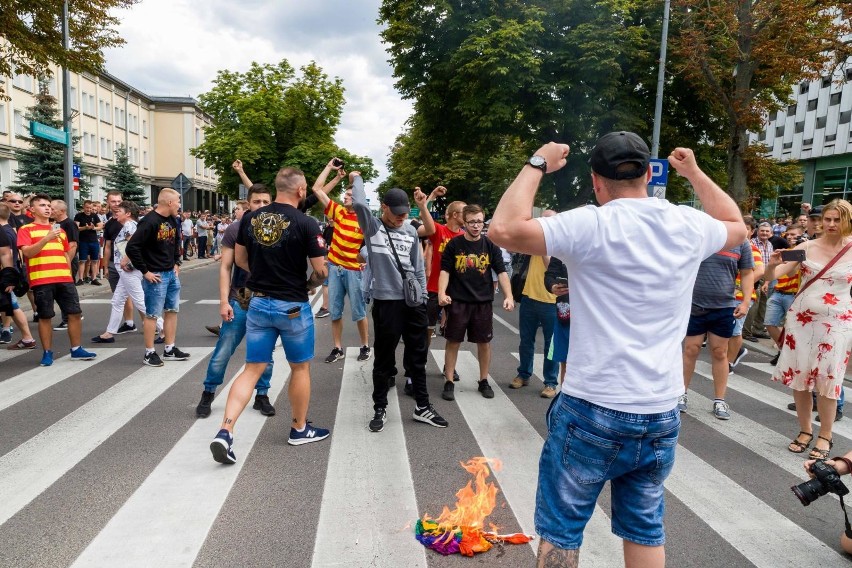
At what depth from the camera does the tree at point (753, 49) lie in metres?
14.5

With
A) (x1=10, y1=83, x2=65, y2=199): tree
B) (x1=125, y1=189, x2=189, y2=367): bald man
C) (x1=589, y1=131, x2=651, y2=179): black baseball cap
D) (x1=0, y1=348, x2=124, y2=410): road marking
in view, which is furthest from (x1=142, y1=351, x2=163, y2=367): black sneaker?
(x1=10, y1=83, x2=65, y2=199): tree

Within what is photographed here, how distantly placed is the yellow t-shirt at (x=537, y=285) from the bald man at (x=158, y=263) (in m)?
4.02

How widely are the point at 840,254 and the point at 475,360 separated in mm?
4396

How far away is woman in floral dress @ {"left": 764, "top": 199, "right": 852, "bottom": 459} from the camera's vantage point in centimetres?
474

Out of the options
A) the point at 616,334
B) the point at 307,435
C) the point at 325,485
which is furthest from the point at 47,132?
the point at 616,334

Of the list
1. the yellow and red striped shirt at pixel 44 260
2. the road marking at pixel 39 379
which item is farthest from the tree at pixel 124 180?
the road marking at pixel 39 379

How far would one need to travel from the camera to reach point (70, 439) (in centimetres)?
466

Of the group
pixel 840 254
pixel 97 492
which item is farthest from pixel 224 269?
pixel 840 254

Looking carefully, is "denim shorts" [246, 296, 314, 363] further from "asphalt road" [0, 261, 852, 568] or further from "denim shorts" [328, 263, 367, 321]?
"denim shorts" [328, 263, 367, 321]

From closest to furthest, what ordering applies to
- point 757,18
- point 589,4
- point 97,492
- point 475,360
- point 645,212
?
point 645,212, point 97,492, point 475,360, point 757,18, point 589,4

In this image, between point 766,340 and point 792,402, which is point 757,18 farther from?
point 792,402

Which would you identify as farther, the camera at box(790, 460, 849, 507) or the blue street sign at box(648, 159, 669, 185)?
the blue street sign at box(648, 159, 669, 185)

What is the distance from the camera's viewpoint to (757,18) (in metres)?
15.3

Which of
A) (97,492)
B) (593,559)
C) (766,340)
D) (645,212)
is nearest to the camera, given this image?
(645,212)
